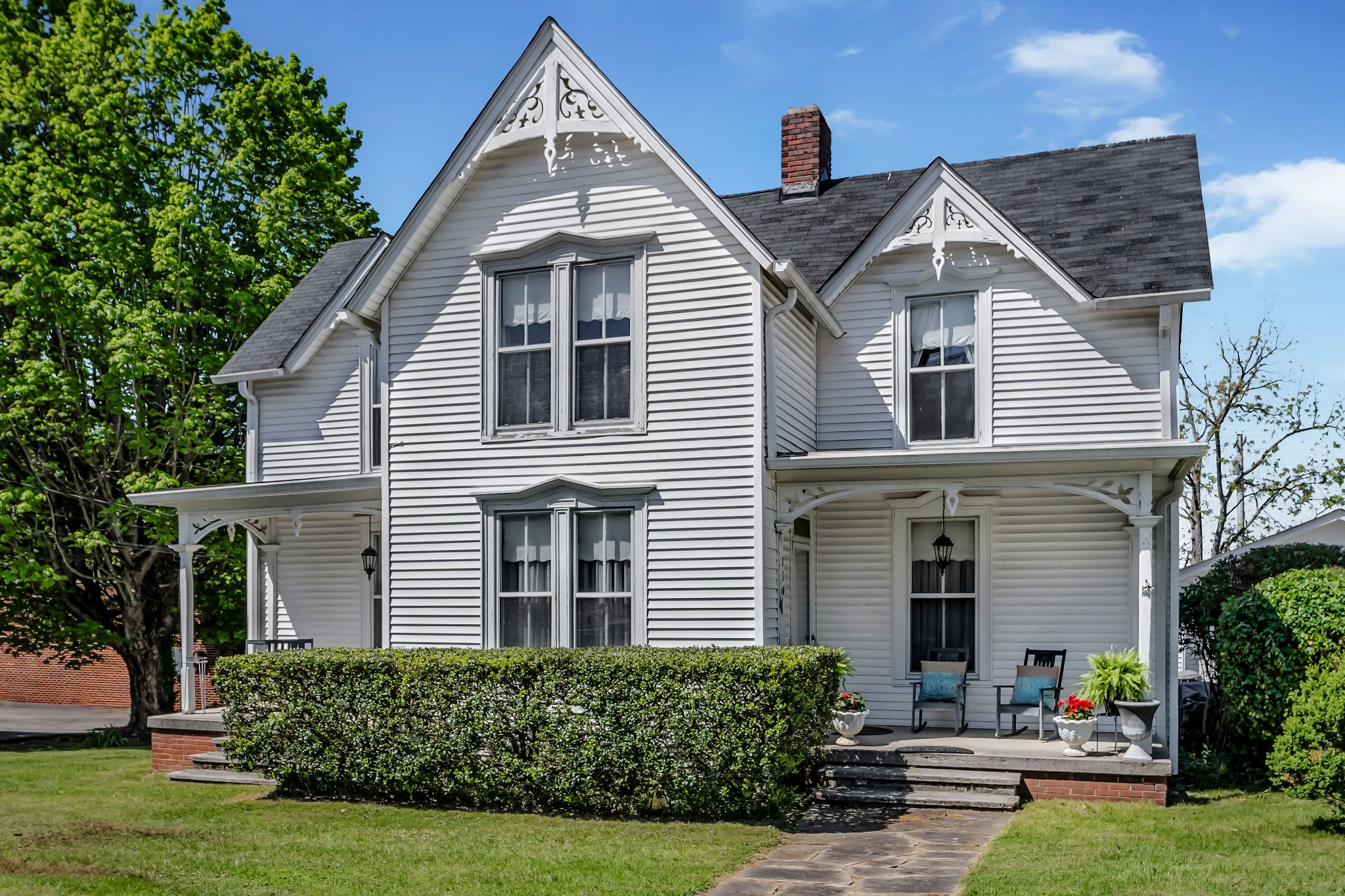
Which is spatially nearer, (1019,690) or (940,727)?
(1019,690)

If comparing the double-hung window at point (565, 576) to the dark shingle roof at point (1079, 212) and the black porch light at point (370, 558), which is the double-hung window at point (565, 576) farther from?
the dark shingle roof at point (1079, 212)

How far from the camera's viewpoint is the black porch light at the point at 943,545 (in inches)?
523

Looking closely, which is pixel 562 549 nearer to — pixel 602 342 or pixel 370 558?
pixel 602 342

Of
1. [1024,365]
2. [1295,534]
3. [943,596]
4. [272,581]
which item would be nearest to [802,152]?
[1024,365]

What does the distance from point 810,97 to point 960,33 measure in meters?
6.60

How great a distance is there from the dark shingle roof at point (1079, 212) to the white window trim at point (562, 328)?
8.43ft

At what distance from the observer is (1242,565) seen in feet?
44.0

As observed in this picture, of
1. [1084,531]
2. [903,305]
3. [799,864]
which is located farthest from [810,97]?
[799,864]

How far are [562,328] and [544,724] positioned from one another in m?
4.44

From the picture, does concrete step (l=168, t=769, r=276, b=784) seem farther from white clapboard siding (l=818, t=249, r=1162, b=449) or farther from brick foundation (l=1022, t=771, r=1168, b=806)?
brick foundation (l=1022, t=771, r=1168, b=806)

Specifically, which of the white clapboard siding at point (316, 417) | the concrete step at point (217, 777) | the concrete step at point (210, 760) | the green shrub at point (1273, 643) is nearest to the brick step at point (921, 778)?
the green shrub at point (1273, 643)

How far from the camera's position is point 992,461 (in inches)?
454

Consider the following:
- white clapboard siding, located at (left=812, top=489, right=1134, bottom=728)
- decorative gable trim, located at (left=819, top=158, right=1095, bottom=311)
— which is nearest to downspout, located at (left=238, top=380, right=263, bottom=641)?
white clapboard siding, located at (left=812, top=489, right=1134, bottom=728)

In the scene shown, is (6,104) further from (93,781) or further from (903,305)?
(903,305)
